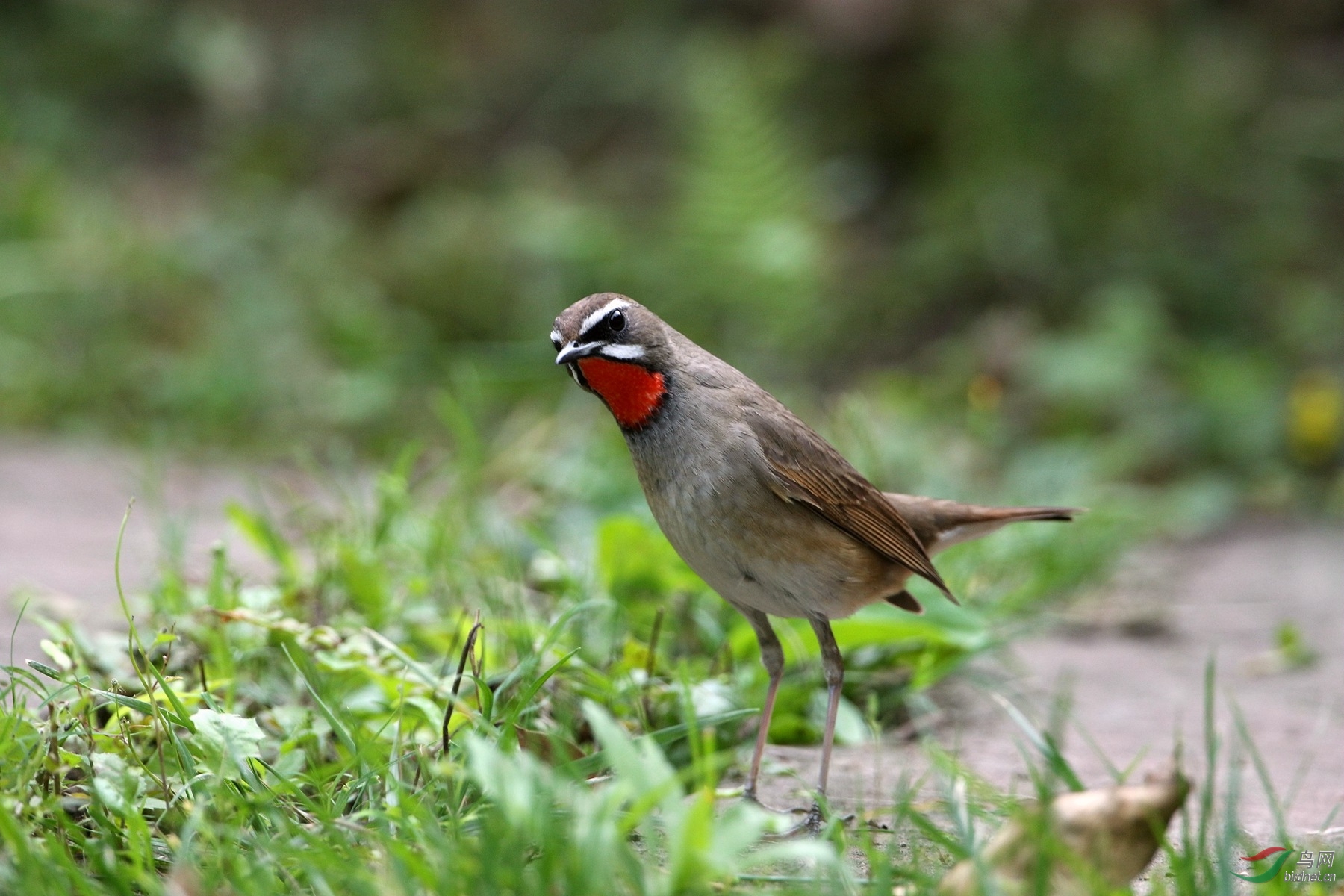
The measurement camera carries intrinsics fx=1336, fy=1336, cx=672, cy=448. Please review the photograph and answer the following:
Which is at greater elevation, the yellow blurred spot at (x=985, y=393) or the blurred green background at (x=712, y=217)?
the blurred green background at (x=712, y=217)

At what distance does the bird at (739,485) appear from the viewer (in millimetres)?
3609

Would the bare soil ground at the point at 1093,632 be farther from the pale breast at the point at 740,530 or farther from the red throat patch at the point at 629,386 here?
the red throat patch at the point at 629,386

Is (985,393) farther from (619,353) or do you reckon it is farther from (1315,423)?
(619,353)

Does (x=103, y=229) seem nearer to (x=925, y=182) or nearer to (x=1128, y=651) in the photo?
(x=925, y=182)

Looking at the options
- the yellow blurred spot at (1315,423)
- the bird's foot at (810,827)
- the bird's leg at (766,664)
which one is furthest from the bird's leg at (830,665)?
the yellow blurred spot at (1315,423)

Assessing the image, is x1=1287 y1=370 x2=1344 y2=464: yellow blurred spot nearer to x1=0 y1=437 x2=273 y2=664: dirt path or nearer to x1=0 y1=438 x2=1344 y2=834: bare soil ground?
x1=0 y1=438 x2=1344 y2=834: bare soil ground

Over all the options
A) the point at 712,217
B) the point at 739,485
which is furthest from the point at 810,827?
the point at 712,217

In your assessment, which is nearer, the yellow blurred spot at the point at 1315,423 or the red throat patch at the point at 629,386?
the red throat patch at the point at 629,386

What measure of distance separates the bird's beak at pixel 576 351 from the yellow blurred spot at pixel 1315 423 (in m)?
5.13

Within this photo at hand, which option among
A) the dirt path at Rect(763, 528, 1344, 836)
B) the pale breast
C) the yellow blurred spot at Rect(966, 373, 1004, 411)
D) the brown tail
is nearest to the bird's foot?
the dirt path at Rect(763, 528, 1344, 836)

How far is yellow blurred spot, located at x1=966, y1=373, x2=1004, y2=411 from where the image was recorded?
6535 mm

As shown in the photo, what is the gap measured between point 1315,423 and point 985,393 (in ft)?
6.17

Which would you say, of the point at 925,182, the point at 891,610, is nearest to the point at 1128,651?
the point at 891,610

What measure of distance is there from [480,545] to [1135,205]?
5882mm
